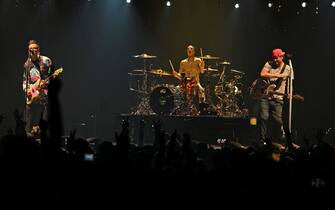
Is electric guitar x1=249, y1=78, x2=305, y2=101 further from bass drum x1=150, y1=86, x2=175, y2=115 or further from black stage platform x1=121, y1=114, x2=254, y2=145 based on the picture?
bass drum x1=150, y1=86, x2=175, y2=115

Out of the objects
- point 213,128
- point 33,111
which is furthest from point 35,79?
point 213,128

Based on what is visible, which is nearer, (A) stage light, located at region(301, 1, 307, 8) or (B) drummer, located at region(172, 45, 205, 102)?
(B) drummer, located at region(172, 45, 205, 102)

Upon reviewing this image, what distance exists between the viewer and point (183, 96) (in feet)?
54.0

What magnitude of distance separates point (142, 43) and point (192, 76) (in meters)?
3.13

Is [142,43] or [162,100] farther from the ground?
[142,43]

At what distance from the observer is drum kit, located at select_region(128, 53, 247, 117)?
1633cm

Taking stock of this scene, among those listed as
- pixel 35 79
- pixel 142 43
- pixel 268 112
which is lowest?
pixel 268 112

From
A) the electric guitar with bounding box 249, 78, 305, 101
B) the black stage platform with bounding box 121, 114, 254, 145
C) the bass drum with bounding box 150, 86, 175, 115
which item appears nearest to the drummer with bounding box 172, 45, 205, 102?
the bass drum with bounding box 150, 86, 175, 115

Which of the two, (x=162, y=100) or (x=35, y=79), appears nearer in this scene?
(x=35, y=79)

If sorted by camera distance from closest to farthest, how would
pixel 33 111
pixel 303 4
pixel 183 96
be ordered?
pixel 33 111 < pixel 183 96 < pixel 303 4

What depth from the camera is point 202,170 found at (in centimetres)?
366

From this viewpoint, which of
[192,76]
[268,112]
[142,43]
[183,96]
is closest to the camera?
[268,112]

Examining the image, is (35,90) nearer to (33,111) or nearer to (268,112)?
(33,111)

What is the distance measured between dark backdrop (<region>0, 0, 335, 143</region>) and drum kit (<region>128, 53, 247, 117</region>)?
3.77ft
